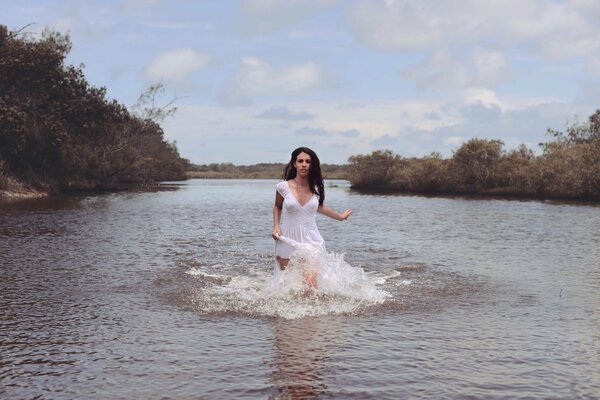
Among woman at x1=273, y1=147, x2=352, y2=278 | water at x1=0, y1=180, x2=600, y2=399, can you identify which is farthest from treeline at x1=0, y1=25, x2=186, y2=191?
woman at x1=273, y1=147, x2=352, y2=278

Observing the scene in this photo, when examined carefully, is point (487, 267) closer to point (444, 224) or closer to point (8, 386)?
point (8, 386)

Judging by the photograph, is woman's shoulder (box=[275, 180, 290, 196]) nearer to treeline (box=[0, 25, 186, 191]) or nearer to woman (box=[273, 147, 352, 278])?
woman (box=[273, 147, 352, 278])

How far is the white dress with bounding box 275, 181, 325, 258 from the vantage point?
994 cm

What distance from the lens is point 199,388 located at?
6.01 metres

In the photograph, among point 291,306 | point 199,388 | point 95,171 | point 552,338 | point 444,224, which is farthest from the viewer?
point 95,171

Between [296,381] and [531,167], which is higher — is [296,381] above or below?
below

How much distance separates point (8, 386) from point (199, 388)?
180 cm

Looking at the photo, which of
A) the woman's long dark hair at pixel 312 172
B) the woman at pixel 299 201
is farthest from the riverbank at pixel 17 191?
the woman's long dark hair at pixel 312 172

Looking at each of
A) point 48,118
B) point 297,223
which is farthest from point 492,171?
point 297,223

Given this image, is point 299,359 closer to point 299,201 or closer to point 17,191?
point 299,201

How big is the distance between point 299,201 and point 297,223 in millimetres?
354

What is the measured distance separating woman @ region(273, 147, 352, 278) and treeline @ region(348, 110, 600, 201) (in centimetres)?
5284

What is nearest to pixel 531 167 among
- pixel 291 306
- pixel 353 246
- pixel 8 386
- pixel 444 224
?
pixel 444 224

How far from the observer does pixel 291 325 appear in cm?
866
